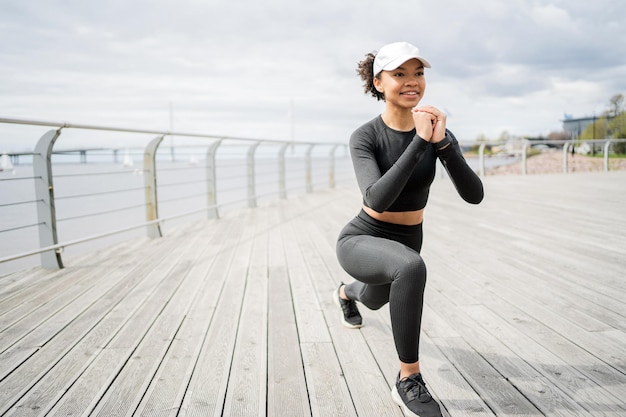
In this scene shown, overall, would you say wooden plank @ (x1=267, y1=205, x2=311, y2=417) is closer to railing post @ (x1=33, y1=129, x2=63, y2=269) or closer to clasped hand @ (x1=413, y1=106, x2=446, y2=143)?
clasped hand @ (x1=413, y1=106, x2=446, y2=143)

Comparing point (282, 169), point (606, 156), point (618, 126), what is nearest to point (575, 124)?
point (618, 126)

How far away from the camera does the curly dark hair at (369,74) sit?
2.10 m

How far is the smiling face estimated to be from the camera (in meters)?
1.81

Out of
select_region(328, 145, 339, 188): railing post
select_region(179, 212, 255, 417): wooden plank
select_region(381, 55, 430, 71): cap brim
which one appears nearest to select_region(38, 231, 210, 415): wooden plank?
select_region(179, 212, 255, 417): wooden plank

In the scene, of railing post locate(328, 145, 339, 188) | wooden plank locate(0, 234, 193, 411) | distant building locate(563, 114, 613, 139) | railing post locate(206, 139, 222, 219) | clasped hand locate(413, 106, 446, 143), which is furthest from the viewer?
distant building locate(563, 114, 613, 139)

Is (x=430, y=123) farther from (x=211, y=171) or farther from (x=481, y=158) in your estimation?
(x=481, y=158)

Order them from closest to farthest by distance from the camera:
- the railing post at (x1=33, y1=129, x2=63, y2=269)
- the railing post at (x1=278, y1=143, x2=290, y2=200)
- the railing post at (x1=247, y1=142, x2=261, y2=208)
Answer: the railing post at (x1=33, y1=129, x2=63, y2=269)
the railing post at (x1=247, y1=142, x2=261, y2=208)
the railing post at (x1=278, y1=143, x2=290, y2=200)

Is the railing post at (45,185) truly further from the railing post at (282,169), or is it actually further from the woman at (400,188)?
the railing post at (282,169)

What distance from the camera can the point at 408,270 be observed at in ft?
5.53

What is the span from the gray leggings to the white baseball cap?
0.59 meters

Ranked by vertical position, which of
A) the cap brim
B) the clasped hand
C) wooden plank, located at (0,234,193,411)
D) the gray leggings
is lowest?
wooden plank, located at (0,234,193,411)

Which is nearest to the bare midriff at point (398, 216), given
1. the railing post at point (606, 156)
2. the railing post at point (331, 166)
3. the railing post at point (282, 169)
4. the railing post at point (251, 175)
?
the railing post at point (251, 175)

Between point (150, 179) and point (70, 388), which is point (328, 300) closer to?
point (70, 388)

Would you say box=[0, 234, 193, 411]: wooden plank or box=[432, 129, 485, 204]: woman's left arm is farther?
box=[0, 234, 193, 411]: wooden plank
